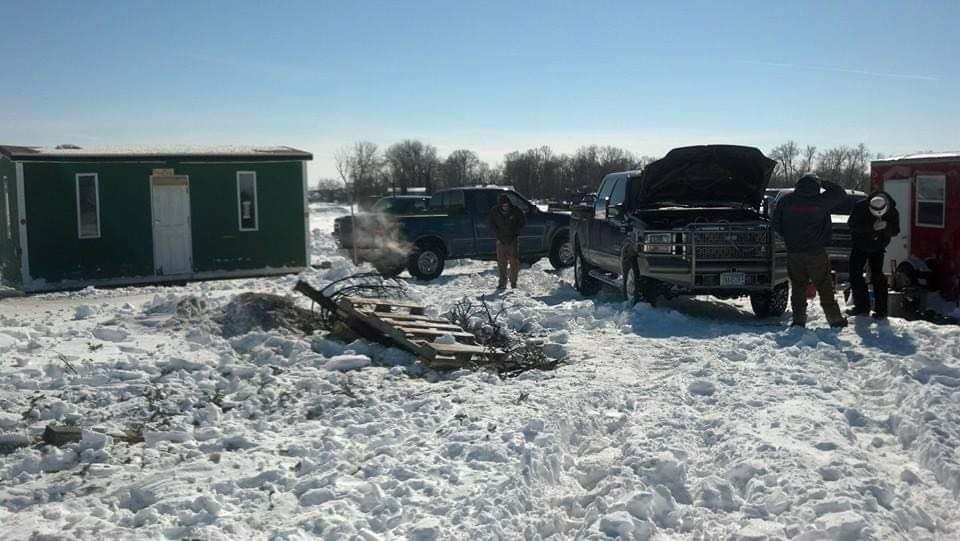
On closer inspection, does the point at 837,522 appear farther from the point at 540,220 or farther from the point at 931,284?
the point at 540,220

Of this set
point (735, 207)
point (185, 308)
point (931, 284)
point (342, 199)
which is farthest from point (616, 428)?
point (342, 199)

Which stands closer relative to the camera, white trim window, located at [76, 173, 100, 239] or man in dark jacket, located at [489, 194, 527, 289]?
man in dark jacket, located at [489, 194, 527, 289]

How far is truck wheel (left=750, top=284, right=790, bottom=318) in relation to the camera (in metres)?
12.1

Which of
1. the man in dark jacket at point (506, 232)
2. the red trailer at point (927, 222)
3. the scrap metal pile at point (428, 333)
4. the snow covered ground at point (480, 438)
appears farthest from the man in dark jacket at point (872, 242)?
the man in dark jacket at point (506, 232)

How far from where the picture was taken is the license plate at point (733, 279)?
11.7 metres

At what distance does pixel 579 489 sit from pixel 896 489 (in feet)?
6.15

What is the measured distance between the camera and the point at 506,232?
1577 centimetres

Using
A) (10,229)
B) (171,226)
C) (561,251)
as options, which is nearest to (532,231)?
(561,251)

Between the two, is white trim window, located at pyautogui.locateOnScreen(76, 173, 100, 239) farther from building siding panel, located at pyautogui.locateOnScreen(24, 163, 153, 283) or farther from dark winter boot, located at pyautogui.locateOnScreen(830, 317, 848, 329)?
dark winter boot, located at pyautogui.locateOnScreen(830, 317, 848, 329)

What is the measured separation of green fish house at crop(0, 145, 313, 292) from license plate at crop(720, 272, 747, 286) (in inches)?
415

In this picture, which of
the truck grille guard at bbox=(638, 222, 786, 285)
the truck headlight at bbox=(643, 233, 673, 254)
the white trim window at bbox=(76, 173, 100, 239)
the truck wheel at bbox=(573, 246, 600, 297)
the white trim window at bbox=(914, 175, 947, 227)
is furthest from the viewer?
the white trim window at bbox=(76, 173, 100, 239)

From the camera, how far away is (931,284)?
13.1 meters

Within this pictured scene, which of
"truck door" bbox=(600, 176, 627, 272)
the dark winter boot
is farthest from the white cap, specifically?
"truck door" bbox=(600, 176, 627, 272)

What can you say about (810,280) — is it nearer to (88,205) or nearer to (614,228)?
(614,228)
